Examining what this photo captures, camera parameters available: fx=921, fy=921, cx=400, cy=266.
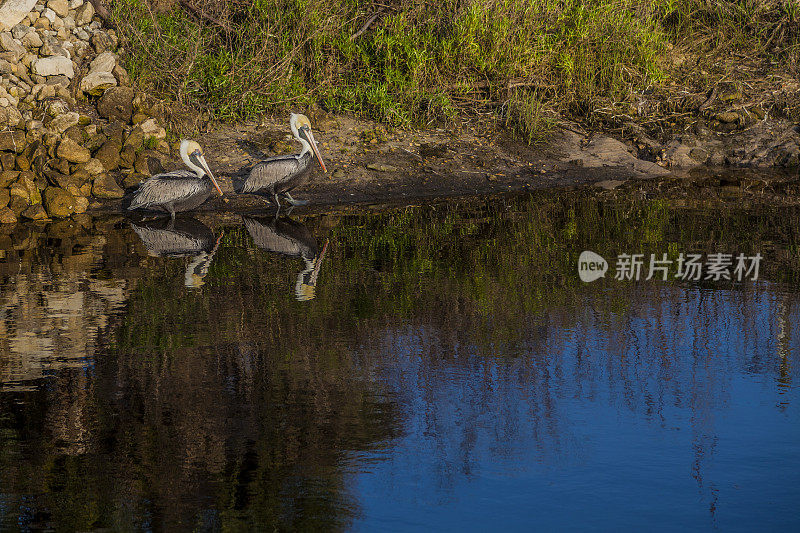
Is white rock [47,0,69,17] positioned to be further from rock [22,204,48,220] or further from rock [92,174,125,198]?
rock [22,204,48,220]

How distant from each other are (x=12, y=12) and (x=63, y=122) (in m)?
2.04

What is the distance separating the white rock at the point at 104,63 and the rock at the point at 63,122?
3.24ft

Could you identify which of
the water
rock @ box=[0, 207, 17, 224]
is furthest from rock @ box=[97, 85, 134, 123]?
the water

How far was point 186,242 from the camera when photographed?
9.28m

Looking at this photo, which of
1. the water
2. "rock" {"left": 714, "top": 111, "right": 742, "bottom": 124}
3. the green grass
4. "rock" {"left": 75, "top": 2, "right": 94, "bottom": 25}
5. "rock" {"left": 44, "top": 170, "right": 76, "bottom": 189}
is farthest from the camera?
"rock" {"left": 714, "top": 111, "right": 742, "bottom": 124}

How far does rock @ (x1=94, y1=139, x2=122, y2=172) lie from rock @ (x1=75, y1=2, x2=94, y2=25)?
257 centimetres

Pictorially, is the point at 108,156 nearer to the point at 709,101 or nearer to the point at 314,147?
the point at 314,147

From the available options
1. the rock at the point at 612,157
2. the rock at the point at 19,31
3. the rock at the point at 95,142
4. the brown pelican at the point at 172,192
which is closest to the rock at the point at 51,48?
the rock at the point at 19,31

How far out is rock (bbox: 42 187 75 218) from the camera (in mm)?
10352

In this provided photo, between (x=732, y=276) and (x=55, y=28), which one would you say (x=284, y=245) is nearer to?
(x=732, y=276)

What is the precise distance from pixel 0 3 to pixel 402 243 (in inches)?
277

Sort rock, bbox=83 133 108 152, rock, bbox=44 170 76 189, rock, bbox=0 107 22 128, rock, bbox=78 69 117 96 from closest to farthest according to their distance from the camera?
rock, bbox=44 170 76 189
rock, bbox=0 107 22 128
rock, bbox=83 133 108 152
rock, bbox=78 69 117 96

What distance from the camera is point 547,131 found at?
42.2ft

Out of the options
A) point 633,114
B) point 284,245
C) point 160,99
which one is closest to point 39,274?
point 284,245
